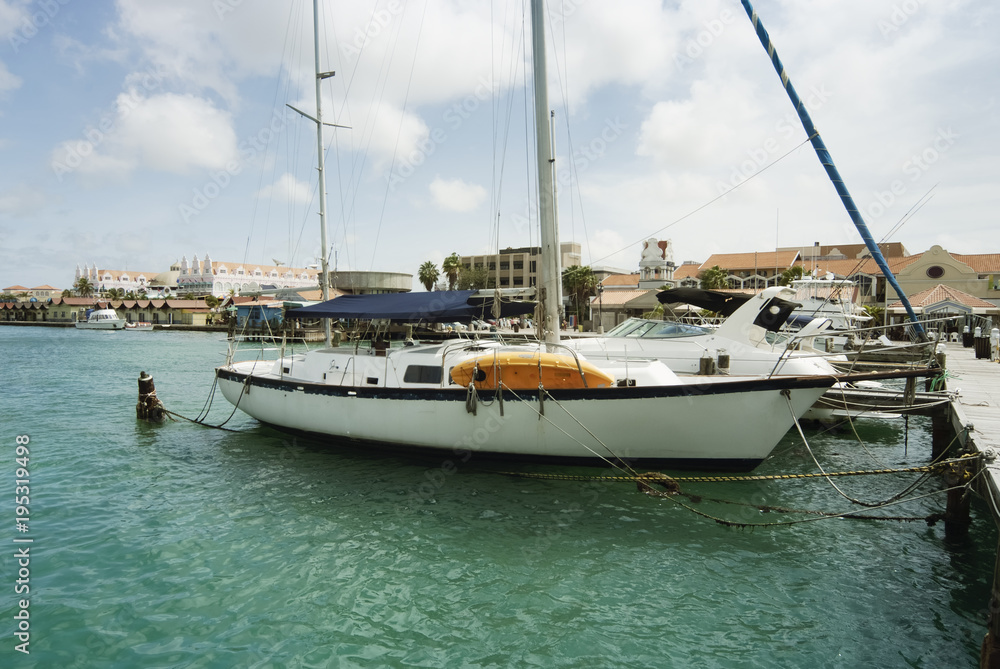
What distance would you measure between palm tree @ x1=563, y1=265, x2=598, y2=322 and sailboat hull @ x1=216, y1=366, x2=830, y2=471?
49605 millimetres

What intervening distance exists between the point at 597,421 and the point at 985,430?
6.45m

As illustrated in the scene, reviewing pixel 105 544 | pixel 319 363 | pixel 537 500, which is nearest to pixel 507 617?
pixel 537 500

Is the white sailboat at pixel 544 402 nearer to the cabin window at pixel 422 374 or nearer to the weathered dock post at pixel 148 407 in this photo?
the cabin window at pixel 422 374

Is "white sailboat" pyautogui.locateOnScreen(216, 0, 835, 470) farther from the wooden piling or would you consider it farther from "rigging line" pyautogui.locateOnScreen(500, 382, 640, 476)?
the wooden piling

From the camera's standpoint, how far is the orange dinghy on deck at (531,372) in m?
9.73

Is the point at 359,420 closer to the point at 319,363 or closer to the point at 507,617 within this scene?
the point at 319,363

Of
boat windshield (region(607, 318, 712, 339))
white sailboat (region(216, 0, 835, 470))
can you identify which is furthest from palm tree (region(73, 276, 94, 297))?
boat windshield (region(607, 318, 712, 339))

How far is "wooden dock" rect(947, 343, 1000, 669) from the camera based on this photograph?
4.81 meters

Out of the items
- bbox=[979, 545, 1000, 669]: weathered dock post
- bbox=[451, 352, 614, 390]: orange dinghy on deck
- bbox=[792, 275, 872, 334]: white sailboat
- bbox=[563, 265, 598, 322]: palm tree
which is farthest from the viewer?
bbox=[563, 265, 598, 322]: palm tree

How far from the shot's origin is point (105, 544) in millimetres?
7973

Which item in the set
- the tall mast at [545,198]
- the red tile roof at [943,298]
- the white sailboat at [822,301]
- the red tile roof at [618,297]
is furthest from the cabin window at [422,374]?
the red tile roof at [618,297]

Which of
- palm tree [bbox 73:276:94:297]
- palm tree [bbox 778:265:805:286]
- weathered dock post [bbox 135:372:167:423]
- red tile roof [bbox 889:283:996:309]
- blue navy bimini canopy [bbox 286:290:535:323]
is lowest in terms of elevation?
weathered dock post [bbox 135:372:167:423]

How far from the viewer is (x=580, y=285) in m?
60.8

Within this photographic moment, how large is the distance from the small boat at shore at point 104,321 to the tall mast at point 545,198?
3550 inches
